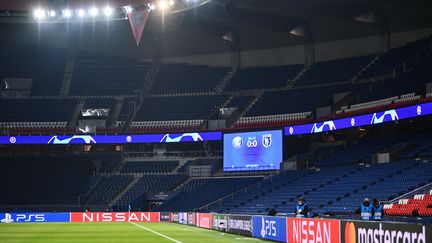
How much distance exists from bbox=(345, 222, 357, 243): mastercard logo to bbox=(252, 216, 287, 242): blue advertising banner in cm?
730

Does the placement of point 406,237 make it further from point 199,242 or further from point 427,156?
point 427,156

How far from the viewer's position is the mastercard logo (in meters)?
17.4

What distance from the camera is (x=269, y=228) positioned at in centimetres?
2752

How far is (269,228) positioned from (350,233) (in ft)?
32.5

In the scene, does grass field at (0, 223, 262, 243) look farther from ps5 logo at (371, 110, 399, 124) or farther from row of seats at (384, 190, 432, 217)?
ps5 logo at (371, 110, 399, 124)

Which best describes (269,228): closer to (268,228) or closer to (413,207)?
(268,228)

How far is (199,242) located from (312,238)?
6.02 meters

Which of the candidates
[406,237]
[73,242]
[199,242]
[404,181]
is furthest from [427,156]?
[406,237]

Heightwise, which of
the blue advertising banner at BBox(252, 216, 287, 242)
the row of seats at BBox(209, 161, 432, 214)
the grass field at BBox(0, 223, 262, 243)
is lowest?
the grass field at BBox(0, 223, 262, 243)

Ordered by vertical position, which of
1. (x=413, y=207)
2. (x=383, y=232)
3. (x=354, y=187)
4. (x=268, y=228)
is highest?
(x=354, y=187)

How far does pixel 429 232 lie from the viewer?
41.7 feet

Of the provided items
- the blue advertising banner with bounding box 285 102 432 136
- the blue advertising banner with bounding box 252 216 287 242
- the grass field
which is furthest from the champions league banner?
the blue advertising banner with bounding box 285 102 432 136

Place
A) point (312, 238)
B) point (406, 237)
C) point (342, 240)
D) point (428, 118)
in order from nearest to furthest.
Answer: point (406, 237), point (342, 240), point (312, 238), point (428, 118)

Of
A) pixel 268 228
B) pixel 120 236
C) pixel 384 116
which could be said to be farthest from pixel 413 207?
pixel 120 236
